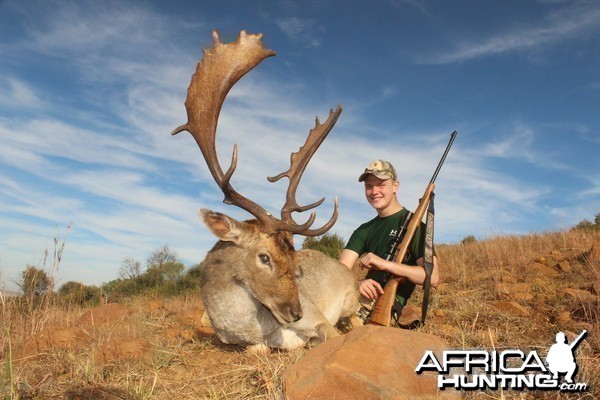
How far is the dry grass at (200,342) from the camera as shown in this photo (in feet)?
13.2

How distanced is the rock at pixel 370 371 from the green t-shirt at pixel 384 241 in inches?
109

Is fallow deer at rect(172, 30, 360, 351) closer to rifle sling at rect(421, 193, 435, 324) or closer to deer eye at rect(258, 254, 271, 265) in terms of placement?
deer eye at rect(258, 254, 271, 265)

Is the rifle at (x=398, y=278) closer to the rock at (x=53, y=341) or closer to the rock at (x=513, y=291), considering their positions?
the rock at (x=513, y=291)

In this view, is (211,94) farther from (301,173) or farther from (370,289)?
(370,289)

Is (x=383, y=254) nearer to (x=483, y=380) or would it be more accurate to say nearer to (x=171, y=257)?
(x=483, y=380)

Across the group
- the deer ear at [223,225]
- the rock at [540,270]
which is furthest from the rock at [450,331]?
the rock at [540,270]

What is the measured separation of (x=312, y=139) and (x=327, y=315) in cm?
246

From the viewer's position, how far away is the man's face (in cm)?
686

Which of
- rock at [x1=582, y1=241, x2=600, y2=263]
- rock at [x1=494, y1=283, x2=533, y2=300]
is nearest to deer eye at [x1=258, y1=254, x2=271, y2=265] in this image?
rock at [x1=494, y1=283, x2=533, y2=300]

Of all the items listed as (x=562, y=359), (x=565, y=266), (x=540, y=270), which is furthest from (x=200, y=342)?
(x=565, y=266)

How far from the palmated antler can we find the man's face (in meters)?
1.53

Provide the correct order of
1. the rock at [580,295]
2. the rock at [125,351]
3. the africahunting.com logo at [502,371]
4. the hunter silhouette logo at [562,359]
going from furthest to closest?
the rock at [580,295]
the rock at [125,351]
the hunter silhouette logo at [562,359]
the africahunting.com logo at [502,371]

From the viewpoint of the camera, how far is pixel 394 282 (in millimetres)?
5711

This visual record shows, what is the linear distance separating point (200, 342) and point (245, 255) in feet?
5.11
